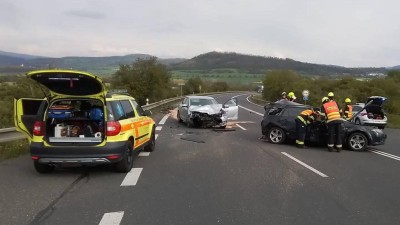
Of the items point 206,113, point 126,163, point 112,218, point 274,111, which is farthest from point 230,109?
point 112,218

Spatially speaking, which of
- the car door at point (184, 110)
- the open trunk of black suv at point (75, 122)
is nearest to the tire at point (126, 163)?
the open trunk of black suv at point (75, 122)

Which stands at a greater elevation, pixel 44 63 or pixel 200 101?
pixel 44 63

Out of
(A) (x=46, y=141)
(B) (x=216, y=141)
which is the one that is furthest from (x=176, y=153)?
(A) (x=46, y=141)

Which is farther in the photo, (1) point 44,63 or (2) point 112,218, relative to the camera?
(1) point 44,63

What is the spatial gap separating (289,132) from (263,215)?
28.2 ft

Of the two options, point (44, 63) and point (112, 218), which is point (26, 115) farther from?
point (44, 63)

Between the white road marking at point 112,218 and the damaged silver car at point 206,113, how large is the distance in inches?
505

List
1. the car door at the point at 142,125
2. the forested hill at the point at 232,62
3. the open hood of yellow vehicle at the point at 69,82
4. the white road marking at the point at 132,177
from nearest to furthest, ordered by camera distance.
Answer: the white road marking at the point at 132,177, the open hood of yellow vehicle at the point at 69,82, the car door at the point at 142,125, the forested hill at the point at 232,62

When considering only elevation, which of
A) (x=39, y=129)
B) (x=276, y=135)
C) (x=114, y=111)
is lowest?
(x=276, y=135)

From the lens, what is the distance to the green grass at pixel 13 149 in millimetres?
10351

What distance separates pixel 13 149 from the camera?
10.9 meters

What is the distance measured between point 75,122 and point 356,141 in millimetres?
8625

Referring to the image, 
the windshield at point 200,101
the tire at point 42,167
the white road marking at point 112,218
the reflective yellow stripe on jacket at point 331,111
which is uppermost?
the reflective yellow stripe on jacket at point 331,111

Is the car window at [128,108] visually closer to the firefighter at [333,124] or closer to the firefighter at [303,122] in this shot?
the firefighter at [303,122]
